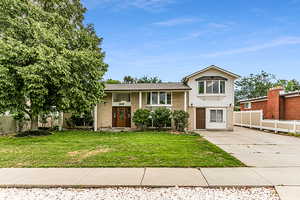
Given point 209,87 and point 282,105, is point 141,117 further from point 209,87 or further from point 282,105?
point 282,105

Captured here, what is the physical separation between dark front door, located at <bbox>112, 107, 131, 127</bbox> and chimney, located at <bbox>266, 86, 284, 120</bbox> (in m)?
15.0

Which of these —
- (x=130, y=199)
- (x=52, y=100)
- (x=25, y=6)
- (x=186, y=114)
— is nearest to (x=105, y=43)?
(x=25, y=6)

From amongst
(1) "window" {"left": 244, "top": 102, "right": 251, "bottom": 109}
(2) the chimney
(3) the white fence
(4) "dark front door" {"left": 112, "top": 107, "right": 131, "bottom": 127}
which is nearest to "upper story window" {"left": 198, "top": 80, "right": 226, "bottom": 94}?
(3) the white fence

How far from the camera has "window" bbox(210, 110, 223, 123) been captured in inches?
698

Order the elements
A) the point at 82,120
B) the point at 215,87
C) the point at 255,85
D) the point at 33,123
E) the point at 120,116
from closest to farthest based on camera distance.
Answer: the point at 33,123
the point at 215,87
the point at 120,116
the point at 82,120
the point at 255,85

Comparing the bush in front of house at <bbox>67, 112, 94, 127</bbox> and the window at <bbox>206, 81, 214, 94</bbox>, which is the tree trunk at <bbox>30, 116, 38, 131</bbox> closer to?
the bush in front of house at <bbox>67, 112, 94, 127</bbox>

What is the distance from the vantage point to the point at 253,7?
1352 centimetres

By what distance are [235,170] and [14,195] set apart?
5399 mm

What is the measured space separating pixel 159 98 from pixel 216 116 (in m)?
5.69

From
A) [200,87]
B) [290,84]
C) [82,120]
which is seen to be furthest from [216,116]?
[290,84]

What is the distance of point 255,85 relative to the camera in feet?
152

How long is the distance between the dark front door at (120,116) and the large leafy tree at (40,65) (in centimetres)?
361

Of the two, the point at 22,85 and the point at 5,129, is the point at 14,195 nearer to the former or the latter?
the point at 22,85

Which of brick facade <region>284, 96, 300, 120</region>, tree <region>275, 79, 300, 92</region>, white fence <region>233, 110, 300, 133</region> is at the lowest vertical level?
white fence <region>233, 110, 300, 133</region>
